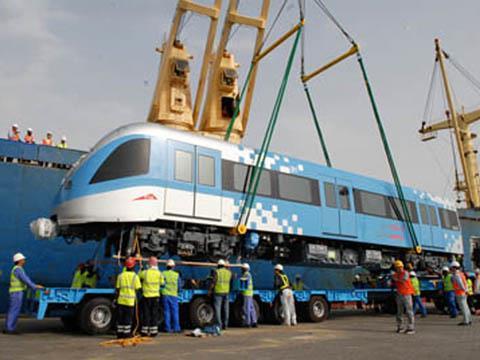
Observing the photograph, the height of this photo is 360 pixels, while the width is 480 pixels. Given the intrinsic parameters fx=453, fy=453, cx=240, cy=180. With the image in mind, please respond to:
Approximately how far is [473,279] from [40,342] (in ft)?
48.6

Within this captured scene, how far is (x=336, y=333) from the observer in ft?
31.2

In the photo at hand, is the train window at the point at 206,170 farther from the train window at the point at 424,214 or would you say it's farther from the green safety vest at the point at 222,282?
the train window at the point at 424,214

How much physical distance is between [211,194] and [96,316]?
3.50 m

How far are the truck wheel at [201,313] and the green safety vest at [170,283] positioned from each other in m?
0.89

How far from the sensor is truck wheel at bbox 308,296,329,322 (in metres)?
12.2

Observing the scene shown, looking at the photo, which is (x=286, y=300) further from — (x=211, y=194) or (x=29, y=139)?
(x=29, y=139)

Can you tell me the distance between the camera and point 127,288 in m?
8.04

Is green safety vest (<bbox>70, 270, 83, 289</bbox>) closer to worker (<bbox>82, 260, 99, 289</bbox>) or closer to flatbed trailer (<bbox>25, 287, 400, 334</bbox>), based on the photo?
worker (<bbox>82, 260, 99, 289</bbox>)

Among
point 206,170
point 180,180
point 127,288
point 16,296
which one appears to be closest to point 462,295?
point 206,170

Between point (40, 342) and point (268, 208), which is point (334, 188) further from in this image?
point (40, 342)

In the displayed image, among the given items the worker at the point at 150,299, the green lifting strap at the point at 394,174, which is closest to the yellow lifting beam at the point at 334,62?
the green lifting strap at the point at 394,174

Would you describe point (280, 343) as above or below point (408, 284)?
below

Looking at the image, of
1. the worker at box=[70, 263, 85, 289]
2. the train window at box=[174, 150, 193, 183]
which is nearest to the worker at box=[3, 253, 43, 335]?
the worker at box=[70, 263, 85, 289]

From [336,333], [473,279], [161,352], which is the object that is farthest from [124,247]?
[473,279]
